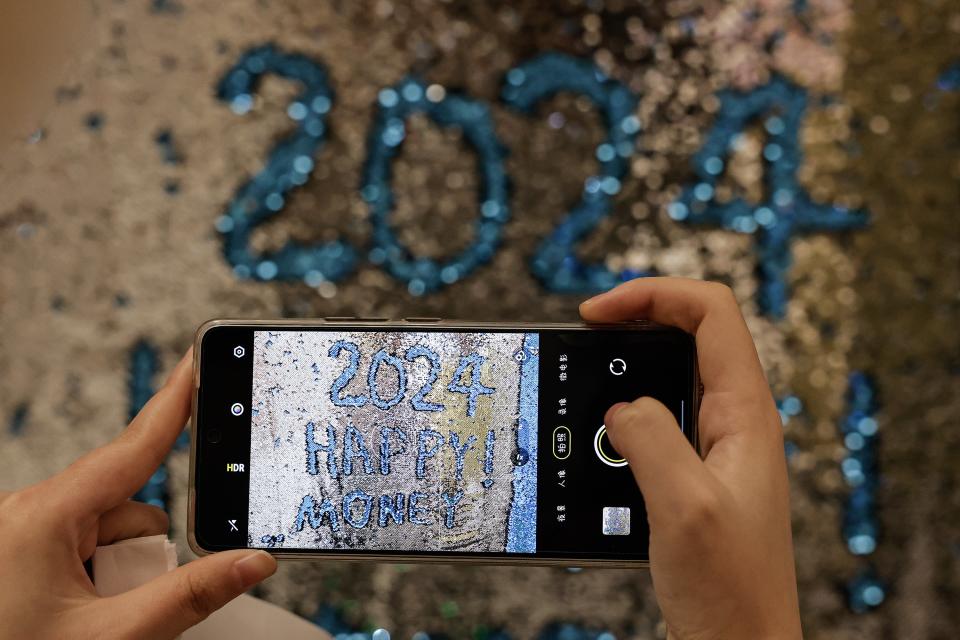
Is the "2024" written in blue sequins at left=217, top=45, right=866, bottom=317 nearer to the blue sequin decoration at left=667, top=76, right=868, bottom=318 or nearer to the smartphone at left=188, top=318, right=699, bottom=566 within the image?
the blue sequin decoration at left=667, top=76, right=868, bottom=318

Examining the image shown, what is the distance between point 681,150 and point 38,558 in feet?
2.30

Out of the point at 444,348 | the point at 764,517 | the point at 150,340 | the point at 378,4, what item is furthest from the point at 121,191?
the point at 764,517

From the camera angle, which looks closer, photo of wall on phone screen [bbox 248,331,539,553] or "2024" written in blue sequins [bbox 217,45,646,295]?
photo of wall on phone screen [bbox 248,331,539,553]

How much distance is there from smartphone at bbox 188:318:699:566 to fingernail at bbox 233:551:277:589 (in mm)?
71

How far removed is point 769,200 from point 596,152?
0.20m

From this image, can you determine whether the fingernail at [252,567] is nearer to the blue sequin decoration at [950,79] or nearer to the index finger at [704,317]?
the index finger at [704,317]

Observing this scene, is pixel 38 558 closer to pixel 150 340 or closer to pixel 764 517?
pixel 150 340

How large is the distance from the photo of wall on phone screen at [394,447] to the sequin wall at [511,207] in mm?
217

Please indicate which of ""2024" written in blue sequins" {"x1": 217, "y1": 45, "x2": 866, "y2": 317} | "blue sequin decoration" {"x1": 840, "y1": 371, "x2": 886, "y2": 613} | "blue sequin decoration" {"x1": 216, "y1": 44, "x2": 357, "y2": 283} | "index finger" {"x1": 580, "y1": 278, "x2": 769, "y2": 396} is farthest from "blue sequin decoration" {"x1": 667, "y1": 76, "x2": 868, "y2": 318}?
"blue sequin decoration" {"x1": 216, "y1": 44, "x2": 357, "y2": 283}

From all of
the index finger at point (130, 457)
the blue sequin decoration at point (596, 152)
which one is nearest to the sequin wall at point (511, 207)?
the blue sequin decoration at point (596, 152)

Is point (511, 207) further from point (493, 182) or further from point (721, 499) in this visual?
point (721, 499)

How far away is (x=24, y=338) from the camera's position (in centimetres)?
77

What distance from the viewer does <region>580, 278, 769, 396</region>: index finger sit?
494 millimetres

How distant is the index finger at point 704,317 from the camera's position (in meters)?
0.49
